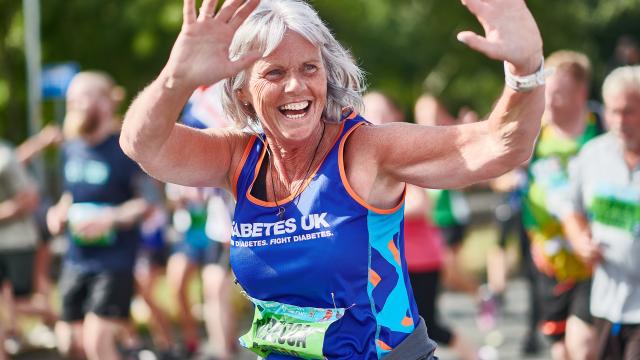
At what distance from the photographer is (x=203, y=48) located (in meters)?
2.70

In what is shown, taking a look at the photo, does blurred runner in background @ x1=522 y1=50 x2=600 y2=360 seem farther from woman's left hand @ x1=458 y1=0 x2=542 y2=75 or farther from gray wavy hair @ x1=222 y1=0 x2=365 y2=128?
woman's left hand @ x1=458 y1=0 x2=542 y2=75

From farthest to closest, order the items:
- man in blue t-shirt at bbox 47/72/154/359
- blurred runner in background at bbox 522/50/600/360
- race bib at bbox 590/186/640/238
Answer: man in blue t-shirt at bbox 47/72/154/359 < blurred runner in background at bbox 522/50/600/360 < race bib at bbox 590/186/640/238

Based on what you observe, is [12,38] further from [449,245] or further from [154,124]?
[154,124]

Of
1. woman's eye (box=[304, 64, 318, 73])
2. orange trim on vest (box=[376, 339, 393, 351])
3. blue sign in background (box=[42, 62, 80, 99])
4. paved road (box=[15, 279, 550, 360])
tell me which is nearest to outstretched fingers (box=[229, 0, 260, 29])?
woman's eye (box=[304, 64, 318, 73])

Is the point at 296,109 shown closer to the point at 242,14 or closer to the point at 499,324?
the point at 242,14

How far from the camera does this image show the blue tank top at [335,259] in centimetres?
295

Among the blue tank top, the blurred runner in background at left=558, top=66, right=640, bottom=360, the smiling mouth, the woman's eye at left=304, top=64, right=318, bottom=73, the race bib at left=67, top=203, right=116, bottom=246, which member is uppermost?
the woman's eye at left=304, top=64, right=318, bottom=73

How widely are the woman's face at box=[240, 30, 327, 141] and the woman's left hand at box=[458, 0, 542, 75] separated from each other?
626mm

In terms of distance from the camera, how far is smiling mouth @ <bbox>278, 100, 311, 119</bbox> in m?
3.02

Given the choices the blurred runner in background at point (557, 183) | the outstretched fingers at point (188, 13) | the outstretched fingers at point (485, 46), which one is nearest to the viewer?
the outstretched fingers at point (485, 46)

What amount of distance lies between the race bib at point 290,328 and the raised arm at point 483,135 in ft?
1.30

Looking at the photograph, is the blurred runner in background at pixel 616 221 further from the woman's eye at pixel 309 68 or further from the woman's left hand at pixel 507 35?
the woman's left hand at pixel 507 35

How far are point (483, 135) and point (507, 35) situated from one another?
36cm

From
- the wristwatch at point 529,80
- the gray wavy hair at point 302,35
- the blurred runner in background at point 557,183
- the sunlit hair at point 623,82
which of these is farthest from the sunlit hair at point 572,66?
the wristwatch at point 529,80
